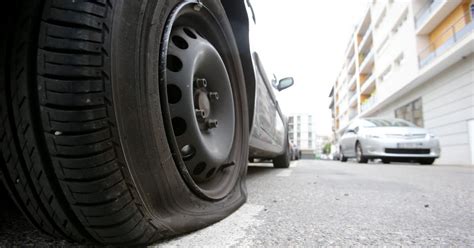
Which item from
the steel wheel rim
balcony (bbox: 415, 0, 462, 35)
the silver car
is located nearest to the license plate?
the silver car

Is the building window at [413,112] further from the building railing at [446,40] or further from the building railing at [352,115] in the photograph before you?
the building railing at [352,115]

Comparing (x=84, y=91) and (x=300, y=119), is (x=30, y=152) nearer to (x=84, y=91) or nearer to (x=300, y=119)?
(x=84, y=91)

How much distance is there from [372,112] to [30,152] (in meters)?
28.9

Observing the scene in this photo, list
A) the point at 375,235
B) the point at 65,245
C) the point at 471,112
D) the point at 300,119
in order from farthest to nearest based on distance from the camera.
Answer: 1. the point at 300,119
2. the point at 471,112
3. the point at 375,235
4. the point at 65,245

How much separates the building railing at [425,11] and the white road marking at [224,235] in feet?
52.5

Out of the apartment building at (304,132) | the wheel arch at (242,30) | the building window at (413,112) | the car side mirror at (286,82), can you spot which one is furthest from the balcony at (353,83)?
the apartment building at (304,132)

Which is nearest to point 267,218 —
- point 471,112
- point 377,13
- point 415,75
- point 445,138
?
point 471,112

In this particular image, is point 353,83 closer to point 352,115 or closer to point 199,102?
point 352,115

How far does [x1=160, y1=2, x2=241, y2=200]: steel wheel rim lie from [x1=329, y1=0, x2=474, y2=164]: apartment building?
12.7 meters

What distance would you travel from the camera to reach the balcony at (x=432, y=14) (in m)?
13.2

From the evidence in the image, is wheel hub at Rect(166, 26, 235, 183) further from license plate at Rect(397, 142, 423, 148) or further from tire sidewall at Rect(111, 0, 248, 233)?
license plate at Rect(397, 142, 423, 148)

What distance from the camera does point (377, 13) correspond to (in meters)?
24.3

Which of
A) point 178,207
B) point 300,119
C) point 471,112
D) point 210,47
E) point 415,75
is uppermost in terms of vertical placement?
point 300,119

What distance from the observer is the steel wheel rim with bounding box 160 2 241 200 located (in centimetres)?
108
